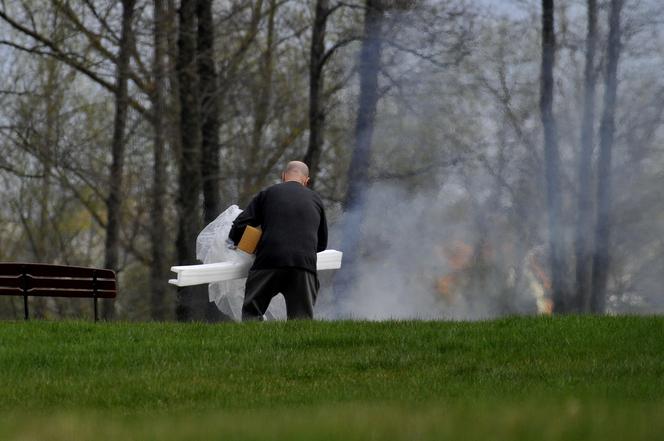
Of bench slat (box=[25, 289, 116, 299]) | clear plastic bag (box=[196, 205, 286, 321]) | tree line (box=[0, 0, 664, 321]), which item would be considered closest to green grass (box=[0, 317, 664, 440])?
clear plastic bag (box=[196, 205, 286, 321])

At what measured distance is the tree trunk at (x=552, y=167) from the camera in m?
26.2

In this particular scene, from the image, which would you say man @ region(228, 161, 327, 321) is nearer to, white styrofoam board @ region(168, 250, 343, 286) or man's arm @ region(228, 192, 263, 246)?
man's arm @ region(228, 192, 263, 246)

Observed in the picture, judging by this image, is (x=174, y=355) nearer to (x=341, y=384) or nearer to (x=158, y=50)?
(x=341, y=384)

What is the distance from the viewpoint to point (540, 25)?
86.7ft

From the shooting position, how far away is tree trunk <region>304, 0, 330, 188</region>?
2764 centimetres

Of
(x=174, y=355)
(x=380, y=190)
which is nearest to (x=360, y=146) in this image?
(x=380, y=190)

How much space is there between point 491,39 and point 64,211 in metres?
16.1

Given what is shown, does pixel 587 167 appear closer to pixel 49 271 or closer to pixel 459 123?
pixel 459 123

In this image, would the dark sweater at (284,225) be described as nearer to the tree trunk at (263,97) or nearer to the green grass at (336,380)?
the green grass at (336,380)

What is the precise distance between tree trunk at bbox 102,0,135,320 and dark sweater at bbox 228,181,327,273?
14.4 m

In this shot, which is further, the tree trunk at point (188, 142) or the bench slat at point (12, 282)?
the tree trunk at point (188, 142)

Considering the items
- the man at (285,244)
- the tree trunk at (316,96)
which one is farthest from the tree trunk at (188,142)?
the man at (285,244)

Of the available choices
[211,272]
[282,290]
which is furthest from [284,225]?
[211,272]

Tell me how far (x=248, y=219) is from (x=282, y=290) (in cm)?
73
